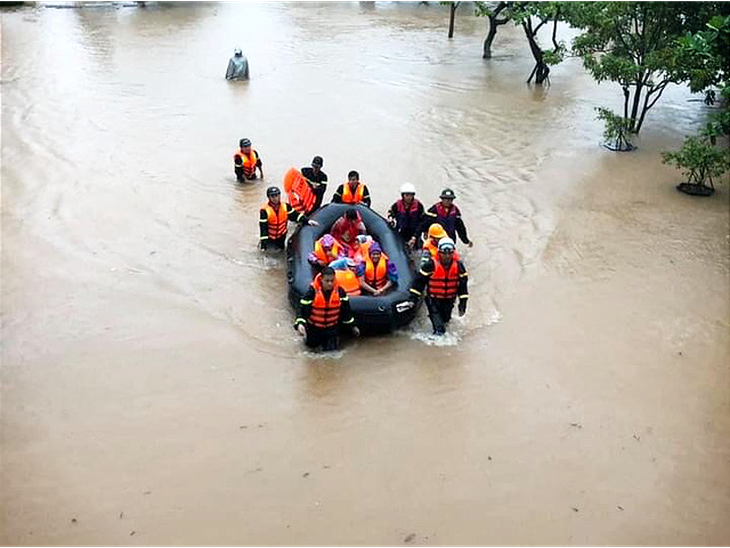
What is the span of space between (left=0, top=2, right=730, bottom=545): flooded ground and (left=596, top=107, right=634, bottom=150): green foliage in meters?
0.43

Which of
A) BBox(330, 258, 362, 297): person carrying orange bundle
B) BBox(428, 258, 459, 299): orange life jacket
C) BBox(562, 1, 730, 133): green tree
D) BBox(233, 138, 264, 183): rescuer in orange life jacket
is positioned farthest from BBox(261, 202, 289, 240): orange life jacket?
BBox(562, 1, 730, 133): green tree

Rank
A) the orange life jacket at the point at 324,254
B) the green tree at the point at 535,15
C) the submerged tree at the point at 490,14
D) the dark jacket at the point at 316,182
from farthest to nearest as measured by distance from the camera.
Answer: the submerged tree at the point at 490,14 → the green tree at the point at 535,15 → the dark jacket at the point at 316,182 → the orange life jacket at the point at 324,254

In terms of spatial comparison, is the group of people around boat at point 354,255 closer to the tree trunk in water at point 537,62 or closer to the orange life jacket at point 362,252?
the orange life jacket at point 362,252

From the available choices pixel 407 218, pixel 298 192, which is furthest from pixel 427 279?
pixel 298 192

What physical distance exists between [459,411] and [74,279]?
4980 mm

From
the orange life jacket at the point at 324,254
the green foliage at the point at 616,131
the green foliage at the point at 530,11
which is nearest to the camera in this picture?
the orange life jacket at the point at 324,254

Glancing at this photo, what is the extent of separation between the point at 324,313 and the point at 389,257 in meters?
1.59

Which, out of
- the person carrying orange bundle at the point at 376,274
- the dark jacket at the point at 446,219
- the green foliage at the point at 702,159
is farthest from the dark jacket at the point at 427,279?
the green foliage at the point at 702,159

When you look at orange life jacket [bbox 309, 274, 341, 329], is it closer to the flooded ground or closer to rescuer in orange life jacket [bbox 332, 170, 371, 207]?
the flooded ground

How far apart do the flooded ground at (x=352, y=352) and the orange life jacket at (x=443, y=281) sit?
19.3 inches

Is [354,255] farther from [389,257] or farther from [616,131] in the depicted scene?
[616,131]

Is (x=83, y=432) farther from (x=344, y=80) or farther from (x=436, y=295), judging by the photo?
(x=344, y=80)

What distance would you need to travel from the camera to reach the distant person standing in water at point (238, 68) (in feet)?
62.3

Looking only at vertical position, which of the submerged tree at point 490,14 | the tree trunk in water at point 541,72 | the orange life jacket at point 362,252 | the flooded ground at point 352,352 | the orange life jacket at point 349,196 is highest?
the submerged tree at point 490,14
